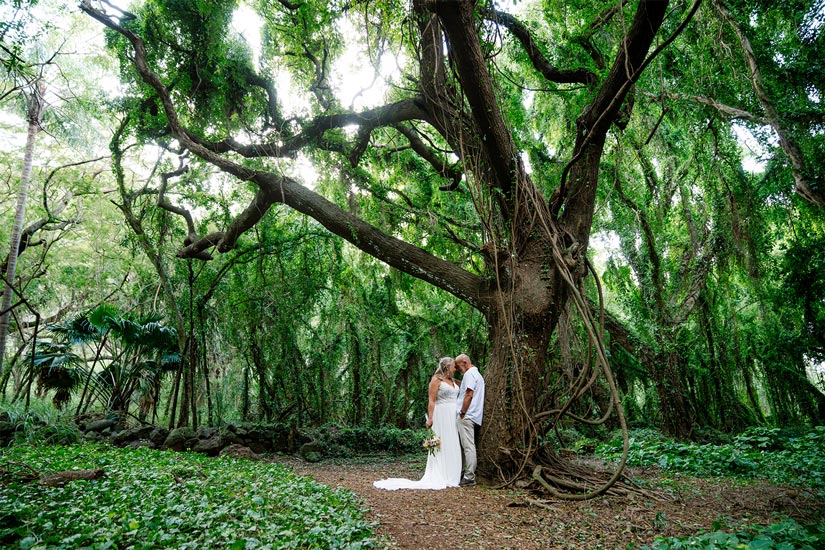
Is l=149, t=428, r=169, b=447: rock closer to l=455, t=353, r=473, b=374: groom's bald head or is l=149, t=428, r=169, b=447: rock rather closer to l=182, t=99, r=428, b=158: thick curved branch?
l=182, t=99, r=428, b=158: thick curved branch

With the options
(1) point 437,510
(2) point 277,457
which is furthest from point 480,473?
(2) point 277,457

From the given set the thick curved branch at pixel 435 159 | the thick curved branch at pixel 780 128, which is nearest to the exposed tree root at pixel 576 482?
the thick curved branch at pixel 780 128

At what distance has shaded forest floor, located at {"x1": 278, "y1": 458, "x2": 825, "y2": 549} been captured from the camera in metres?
3.07

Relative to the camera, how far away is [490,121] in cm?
504

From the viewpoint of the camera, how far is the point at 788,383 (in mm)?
9227

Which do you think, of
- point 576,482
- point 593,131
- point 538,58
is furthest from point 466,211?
point 576,482

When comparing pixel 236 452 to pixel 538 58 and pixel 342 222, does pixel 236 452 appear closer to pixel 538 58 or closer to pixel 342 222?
pixel 342 222

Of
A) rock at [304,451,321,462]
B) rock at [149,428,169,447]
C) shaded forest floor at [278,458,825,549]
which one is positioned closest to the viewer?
shaded forest floor at [278,458,825,549]

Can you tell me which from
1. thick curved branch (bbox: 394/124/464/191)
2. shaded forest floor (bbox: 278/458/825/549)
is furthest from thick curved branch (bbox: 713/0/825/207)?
thick curved branch (bbox: 394/124/464/191)

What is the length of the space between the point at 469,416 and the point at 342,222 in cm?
286

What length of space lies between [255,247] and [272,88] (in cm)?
289

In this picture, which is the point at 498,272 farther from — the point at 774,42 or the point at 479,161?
the point at 774,42

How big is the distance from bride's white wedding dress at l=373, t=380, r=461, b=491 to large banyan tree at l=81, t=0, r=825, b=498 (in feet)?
2.14

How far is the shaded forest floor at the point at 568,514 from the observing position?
3.07 meters
